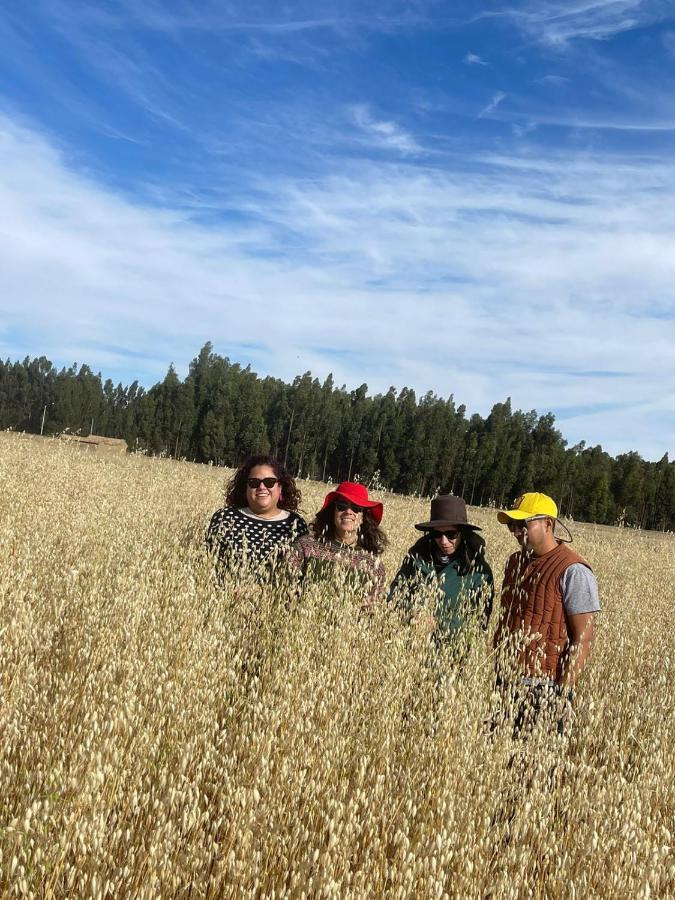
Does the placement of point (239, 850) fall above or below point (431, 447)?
below

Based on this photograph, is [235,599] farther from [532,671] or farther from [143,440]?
[143,440]

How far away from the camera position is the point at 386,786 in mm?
2174

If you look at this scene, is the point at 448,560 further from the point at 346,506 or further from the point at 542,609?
the point at 542,609

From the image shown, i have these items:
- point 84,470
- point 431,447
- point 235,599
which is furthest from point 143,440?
point 235,599

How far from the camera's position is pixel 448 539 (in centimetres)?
404

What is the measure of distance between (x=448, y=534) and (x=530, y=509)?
2.17 ft

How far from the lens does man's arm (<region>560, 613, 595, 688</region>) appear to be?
307 centimetres

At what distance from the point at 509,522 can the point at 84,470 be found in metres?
8.51

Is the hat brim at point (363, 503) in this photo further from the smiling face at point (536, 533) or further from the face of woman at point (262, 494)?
the smiling face at point (536, 533)

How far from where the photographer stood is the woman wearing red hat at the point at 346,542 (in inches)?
153

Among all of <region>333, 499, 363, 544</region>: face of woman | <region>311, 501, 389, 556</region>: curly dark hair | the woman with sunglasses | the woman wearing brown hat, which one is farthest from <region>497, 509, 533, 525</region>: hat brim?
the woman with sunglasses

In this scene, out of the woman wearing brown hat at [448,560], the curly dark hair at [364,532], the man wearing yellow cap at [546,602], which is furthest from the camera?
the curly dark hair at [364,532]

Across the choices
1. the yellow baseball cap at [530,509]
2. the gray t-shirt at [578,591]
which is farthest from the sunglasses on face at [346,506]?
the gray t-shirt at [578,591]

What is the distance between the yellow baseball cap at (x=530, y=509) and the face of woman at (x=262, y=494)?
6.29ft
